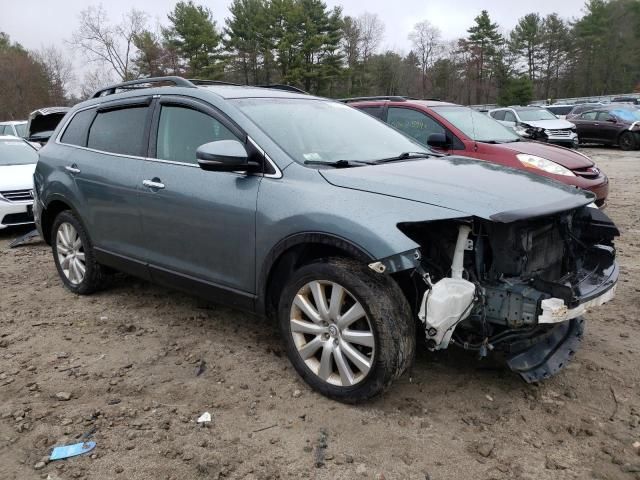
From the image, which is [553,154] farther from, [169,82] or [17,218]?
[17,218]

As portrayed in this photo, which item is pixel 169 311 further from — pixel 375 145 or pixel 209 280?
pixel 375 145

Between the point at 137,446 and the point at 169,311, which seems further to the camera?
the point at 169,311

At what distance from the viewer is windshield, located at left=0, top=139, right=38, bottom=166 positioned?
28.6 feet

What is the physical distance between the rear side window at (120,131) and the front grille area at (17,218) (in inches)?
150

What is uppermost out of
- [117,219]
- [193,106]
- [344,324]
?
[193,106]

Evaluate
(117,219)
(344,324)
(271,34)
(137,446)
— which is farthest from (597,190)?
(271,34)

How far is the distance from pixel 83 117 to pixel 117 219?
1290 mm

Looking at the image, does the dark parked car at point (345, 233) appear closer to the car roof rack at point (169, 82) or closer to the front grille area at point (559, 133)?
the car roof rack at point (169, 82)

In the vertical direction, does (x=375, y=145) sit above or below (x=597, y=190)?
above

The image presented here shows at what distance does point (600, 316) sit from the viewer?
4.16 metres

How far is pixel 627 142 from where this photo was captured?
758 inches

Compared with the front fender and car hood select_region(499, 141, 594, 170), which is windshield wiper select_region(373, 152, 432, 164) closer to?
the front fender

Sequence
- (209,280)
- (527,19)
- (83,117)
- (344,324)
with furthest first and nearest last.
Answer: (527,19) < (83,117) < (209,280) < (344,324)

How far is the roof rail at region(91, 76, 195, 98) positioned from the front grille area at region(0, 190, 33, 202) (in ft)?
11.2
